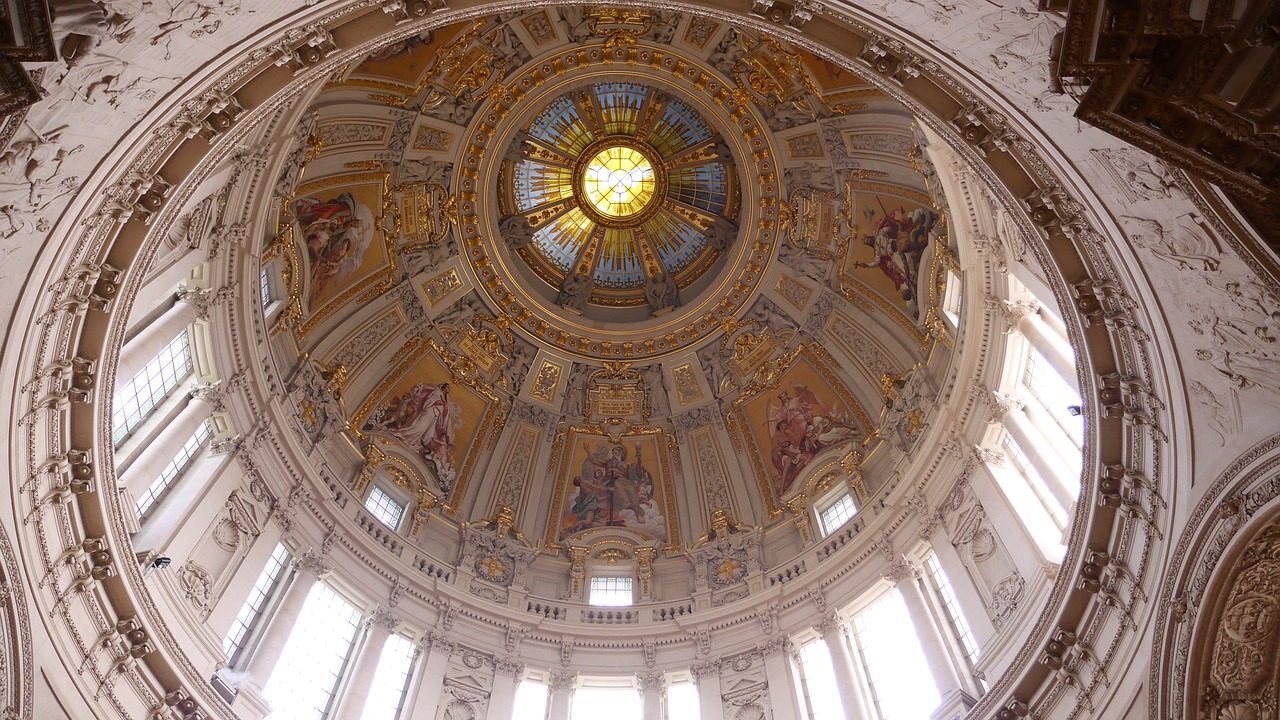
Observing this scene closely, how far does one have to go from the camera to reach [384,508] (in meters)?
25.5

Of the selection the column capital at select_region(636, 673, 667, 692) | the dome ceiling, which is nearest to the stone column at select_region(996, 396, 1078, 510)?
the dome ceiling

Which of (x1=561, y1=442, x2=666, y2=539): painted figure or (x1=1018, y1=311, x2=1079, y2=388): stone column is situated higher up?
(x1=561, y1=442, x2=666, y2=539): painted figure

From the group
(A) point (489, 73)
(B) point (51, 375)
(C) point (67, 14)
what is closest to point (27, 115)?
(C) point (67, 14)

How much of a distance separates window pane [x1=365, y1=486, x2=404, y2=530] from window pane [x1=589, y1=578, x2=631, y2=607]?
623 cm

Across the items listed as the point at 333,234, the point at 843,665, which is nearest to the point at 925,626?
the point at 843,665

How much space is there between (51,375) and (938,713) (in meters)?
16.5

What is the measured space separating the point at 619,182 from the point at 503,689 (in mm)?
19076

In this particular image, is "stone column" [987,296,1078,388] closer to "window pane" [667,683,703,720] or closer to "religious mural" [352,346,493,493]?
"window pane" [667,683,703,720]

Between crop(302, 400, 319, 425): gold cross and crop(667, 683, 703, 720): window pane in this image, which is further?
crop(302, 400, 319, 425): gold cross

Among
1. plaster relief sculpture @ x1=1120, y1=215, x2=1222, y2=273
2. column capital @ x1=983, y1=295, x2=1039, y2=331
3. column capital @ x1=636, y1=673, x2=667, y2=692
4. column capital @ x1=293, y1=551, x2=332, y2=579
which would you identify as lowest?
plaster relief sculpture @ x1=1120, y1=215, x2=1222, y2=273

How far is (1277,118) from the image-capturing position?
6953mm

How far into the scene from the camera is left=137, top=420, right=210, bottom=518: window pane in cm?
1697

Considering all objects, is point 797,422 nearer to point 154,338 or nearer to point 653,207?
point 653,207

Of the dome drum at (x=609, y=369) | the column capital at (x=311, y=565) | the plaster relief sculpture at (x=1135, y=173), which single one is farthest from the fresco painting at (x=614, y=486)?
the plaster relief sculpture at (x=1135, y=173)
